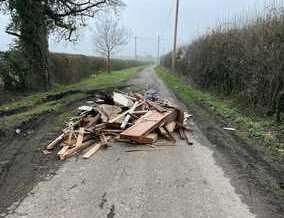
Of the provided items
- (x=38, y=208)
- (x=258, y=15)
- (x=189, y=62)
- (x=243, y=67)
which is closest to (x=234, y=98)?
(x=243, y=67)

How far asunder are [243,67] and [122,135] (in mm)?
6855

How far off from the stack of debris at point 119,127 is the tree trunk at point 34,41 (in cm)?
1001

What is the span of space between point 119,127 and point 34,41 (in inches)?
496

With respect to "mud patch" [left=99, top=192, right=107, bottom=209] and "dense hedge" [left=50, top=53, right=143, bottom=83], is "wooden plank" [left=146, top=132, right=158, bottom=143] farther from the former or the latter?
"dense hedge" [left=50, top=53, right=143, bottom=83]

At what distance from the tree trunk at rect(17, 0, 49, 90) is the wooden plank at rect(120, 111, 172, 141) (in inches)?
461

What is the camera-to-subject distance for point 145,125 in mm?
9039

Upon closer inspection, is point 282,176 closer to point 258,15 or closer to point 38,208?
point 38,208

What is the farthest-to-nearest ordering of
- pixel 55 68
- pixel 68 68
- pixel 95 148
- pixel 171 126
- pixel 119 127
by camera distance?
1. pixel 68 68
2. pixel 55 68
3. pixel 171 126
4. pixel 119 127
5. pixel 95 148

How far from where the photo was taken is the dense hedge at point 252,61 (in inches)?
432

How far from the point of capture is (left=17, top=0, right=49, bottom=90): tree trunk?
62.7 ft

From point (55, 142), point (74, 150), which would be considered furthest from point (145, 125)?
point (55, 142)

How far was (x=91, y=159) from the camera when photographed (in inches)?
→ 292

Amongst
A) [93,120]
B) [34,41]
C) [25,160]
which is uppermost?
[34,41]

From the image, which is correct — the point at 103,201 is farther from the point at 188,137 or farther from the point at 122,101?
the point at 122,101
